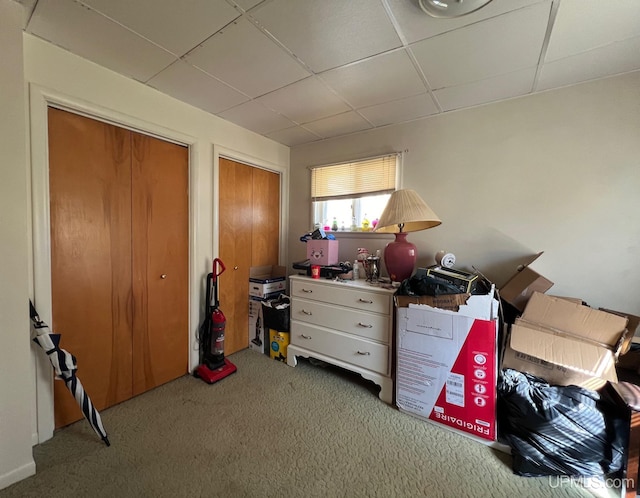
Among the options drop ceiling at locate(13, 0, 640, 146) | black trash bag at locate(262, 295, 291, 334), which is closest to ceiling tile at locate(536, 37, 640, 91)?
drop ceiling at locate(13, 0, 640, 146)

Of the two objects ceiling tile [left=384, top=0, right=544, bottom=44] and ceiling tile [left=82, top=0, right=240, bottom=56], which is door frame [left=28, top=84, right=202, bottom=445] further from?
ceiling tile [left=384, top=0, right=544, bottom=44]

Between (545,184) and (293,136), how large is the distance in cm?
240

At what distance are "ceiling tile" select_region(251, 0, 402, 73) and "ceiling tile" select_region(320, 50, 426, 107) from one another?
→ 96 mm

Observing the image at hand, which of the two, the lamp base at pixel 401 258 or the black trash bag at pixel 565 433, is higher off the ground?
the lamp base at pixel 401 258

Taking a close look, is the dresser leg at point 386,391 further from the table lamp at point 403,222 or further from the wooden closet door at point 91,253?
the wooden closet door at point 91,253

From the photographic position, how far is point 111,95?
5.94 ft

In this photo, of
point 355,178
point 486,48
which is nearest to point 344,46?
point 486,48

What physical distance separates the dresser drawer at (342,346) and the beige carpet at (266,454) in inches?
11.1

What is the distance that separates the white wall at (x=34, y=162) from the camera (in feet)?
4.22

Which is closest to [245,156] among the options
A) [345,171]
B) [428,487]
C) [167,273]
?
[345,171]

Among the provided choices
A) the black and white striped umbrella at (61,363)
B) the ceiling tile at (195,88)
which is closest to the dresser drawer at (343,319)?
the black and white striped umbrella at (61,363)

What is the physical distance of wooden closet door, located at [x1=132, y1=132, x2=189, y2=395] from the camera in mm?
2033

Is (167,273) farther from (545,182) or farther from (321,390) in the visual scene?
(545,182)

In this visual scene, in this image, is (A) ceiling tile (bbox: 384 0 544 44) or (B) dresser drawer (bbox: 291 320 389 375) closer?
(A) ceiling tile (bbox: 384 0 544 44)
